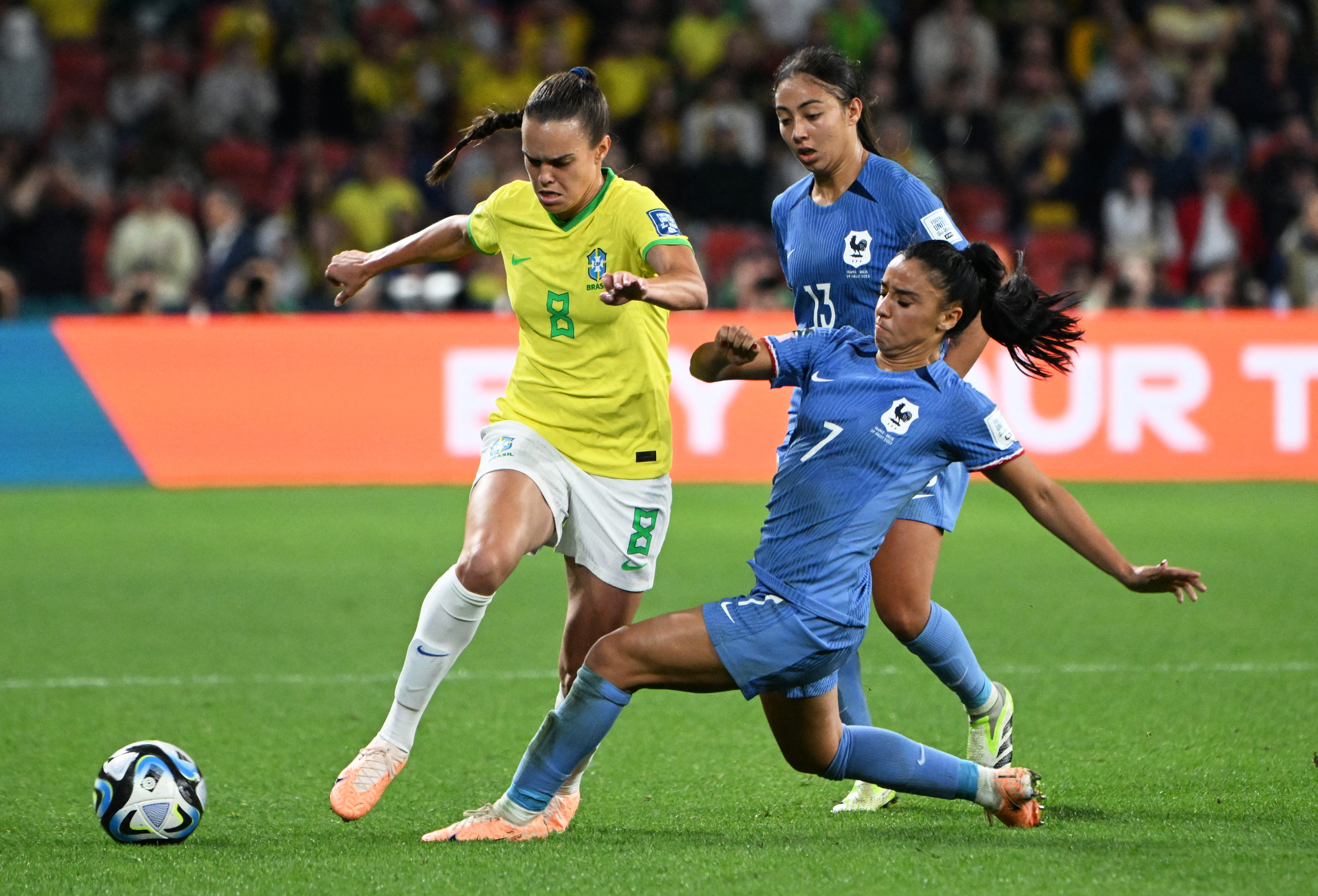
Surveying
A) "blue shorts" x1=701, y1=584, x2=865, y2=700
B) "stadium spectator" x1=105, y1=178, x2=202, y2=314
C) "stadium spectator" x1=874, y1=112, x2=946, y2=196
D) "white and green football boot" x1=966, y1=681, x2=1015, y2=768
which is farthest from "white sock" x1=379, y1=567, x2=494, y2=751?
"stadium spectator" x1=105, y1=178, x2=202, y2=314

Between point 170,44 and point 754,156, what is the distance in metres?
5.56

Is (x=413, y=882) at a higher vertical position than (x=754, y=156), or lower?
lower

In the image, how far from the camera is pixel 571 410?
4.34m

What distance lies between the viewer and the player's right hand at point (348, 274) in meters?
4.59

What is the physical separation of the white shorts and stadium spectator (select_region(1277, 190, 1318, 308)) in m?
10.1

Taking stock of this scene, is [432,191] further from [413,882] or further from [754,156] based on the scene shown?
[413,882]

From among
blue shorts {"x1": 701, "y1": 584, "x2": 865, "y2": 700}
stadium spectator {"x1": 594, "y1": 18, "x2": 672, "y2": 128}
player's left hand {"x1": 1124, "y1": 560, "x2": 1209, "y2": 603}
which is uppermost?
stadium spectator {"x1": 594, "y1": 18, "x2": 672, "y2": 128}

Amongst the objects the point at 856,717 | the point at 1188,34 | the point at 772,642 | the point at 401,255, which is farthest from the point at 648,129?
the point at 772,642

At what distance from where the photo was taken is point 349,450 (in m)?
11.1

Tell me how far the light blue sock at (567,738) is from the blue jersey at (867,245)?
97 cm

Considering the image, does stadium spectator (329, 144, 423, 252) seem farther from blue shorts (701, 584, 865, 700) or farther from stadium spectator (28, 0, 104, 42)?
blue shorts (701, 584, 865, 700)

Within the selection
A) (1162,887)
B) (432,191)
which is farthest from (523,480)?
(432,191)

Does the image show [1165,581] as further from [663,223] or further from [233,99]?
[233,99]

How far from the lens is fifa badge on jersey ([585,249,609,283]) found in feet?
14.1
